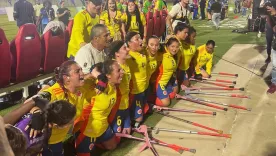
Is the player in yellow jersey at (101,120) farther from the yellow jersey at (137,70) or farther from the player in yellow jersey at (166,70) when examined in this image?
the player in yellow jersey at (166,70)

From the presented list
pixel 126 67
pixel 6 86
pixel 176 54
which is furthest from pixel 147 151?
pixel 6 86

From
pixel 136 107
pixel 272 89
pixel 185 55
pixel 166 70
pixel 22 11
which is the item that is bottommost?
pixel 272 89

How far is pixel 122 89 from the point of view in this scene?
471cm

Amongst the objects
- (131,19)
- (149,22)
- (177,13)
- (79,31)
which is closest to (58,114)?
(79,31)

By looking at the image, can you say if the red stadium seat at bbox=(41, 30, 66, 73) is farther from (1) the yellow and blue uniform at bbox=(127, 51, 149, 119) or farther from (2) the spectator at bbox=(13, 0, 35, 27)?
(2) the spectator at bbox=(13, 0, 35, 27)

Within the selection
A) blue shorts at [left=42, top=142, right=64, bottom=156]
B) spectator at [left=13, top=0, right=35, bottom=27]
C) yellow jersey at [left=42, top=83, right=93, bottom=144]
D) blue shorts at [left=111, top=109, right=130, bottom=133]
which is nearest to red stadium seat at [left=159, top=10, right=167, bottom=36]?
spectator at [left=13, top=0, right=35, bottom=27]

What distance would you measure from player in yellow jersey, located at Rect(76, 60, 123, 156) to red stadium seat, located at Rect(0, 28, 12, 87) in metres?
3.19

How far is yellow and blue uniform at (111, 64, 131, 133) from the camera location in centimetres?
468

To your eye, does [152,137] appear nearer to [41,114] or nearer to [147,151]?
[147,151]

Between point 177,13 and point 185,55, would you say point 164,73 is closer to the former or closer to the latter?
point 185,55

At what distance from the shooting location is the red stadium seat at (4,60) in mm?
6504

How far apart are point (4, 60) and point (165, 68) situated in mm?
3250

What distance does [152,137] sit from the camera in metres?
4.75

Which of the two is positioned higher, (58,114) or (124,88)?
(58,114)
